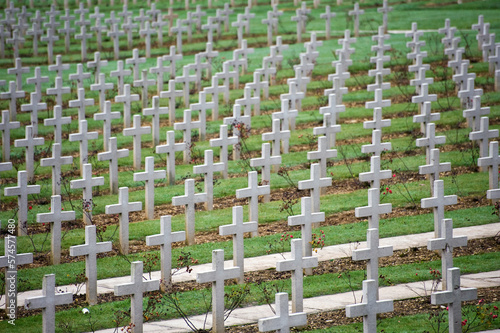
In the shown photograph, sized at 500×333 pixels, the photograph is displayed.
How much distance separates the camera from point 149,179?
11.8 m

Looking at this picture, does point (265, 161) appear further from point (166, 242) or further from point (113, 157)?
point (166, 242)

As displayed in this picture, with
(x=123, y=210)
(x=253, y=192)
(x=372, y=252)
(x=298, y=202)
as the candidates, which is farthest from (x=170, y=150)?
(x=372, y=252)

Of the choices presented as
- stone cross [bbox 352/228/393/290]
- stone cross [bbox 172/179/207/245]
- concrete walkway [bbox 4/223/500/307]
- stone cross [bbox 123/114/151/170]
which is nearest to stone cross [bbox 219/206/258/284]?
concrete walkway [bbox 4/223/500/307]

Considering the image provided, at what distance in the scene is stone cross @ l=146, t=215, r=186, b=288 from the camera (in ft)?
30.6

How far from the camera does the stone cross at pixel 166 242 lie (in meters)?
9.32

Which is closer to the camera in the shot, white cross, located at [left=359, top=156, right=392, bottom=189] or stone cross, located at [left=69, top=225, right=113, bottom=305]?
stone cross, located at [left=69, top=225, right=113, bottom=305]

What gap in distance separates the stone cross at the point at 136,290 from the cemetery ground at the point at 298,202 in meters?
0.44

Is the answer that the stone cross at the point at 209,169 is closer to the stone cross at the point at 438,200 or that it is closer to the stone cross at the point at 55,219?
the stone cross at the point at 55,219

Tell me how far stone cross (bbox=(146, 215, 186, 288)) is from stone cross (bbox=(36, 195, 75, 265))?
4.53 feet

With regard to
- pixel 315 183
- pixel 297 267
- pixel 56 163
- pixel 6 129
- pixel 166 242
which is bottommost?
pixel 297 267

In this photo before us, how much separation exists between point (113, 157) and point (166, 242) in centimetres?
382

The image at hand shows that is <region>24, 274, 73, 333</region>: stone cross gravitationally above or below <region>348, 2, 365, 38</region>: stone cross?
below

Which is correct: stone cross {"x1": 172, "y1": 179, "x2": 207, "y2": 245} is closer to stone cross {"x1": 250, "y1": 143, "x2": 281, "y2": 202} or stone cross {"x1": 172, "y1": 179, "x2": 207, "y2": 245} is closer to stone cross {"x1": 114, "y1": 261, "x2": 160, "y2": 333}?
stone cross {"x1": 250, "y1": 143, "x2": 281, "y2": 202}

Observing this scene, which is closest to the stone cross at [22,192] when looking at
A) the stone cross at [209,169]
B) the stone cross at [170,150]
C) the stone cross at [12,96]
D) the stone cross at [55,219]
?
the stone cross at [55,219]
